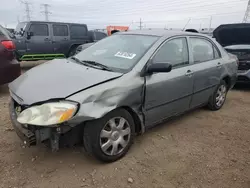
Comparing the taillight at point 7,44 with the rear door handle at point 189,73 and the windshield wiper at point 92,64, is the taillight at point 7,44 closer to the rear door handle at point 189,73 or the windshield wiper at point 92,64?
the windshield wiper at point 92,64

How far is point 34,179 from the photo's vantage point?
2553 mm

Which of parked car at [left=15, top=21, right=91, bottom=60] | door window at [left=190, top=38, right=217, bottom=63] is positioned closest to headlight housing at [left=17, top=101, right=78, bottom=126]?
door window at [left=190, top=38, right=217, bottom=63]

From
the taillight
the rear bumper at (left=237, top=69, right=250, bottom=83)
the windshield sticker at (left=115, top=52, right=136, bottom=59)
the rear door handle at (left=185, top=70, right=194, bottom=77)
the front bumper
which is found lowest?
the rear bumper at (left=237, top=69, right=250, bottom=83)

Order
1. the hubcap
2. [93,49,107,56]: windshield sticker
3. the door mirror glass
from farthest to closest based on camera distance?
the hubcap → [93,49,107,56]: windshield sticker → the door mirror glass

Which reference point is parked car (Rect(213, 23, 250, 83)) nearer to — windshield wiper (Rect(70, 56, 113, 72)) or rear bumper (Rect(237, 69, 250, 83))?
rear bumper (Rect(237, 69, 250, 83))

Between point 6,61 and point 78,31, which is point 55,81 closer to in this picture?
point 6,61

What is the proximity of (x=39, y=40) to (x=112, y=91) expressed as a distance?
26.0 ft

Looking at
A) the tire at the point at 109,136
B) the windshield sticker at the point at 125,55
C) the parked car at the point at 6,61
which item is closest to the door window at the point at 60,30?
the parked car at the point at 6,61

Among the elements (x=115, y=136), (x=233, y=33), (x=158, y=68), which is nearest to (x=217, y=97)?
(x=158, y=68)

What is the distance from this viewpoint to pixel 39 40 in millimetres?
9555

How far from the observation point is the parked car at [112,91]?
2420mm

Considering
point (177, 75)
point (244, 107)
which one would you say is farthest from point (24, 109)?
point (244, 107)

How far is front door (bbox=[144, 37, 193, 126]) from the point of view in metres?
3.13

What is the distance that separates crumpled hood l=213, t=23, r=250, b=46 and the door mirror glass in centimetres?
542
